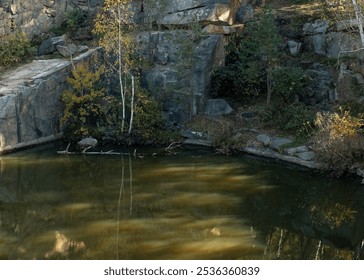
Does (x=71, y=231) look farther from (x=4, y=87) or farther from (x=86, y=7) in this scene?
(x=86, y=7)

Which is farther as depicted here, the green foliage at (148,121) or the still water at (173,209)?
the green foliage at (148,121)

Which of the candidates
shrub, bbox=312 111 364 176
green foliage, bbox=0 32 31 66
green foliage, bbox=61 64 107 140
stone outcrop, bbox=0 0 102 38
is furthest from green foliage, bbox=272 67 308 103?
stone outcrop, bbox=0 0 102 38

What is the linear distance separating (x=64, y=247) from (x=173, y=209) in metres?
3.84

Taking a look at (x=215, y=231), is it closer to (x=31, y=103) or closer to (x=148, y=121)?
(x=148, y=121)

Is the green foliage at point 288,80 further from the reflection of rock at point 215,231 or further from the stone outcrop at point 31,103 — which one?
the reflection of rock at point 215,231

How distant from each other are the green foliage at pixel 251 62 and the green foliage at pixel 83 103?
21.2ft

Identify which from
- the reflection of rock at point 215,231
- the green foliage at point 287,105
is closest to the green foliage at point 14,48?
the green foliage at point 287,105

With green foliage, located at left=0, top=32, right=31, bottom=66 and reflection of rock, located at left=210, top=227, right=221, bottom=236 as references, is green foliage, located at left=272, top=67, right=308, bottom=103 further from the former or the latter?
green foliage, located at left=0, top=32, right=31, bottom=66

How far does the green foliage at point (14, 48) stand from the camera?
83.1 feet

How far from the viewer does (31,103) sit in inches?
896

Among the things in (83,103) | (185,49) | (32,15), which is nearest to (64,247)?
(83,103)

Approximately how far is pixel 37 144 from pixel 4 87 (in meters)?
3.27

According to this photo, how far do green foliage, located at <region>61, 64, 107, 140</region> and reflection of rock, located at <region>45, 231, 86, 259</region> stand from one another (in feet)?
38.9

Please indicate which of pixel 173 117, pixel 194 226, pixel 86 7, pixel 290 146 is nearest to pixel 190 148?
pixel 173 117
